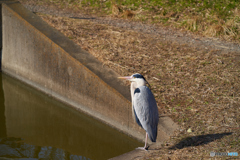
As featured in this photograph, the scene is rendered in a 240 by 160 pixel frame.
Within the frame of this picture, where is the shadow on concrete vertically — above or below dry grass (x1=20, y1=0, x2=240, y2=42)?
below

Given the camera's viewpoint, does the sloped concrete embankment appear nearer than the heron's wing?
No

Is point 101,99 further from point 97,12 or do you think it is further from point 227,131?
point 97,12

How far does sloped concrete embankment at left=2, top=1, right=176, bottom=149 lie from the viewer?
5805 millimetres

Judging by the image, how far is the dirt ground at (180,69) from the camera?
454cm

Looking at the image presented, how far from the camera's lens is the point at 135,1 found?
34.5 feet

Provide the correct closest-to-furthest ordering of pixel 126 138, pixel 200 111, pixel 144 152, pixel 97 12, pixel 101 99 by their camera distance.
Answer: pixel 144 152 < pixel 200 111 < pixel 126 138 < pixel 101 99 < pixel 97 12

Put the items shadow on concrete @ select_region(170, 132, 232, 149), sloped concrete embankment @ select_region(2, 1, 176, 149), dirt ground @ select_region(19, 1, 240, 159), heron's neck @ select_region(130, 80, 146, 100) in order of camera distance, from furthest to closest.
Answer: sloped concrete embankment @ select_region(2, 1, 176, 149) → heron's neck @ select_region(130, 80, 146, 100) → dirt ground @ select_region(19, 1, 240, 159) → shadow on concrete @ select_region(170, 132, 232, 149)

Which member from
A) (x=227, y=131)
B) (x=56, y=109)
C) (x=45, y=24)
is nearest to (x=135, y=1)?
(x=45, y=24)

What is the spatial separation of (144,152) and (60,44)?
3.85 meters

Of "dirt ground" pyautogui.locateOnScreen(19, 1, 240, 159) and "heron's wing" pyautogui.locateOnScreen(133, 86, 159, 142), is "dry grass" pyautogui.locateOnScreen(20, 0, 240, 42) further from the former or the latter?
"heron's wing" pyautogui.locateOnScreen(133, 86, 159, 142)

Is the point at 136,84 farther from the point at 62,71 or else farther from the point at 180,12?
the point at 180,12

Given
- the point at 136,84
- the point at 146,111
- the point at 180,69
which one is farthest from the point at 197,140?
the point at 180,69

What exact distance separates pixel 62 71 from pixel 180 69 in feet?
9.27

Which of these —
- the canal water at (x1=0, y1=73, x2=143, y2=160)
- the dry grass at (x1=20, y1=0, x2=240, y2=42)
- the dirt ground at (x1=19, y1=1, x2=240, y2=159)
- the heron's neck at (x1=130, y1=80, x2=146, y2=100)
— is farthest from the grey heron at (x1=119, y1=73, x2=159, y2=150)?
the dry grass at (x1=20, y1=0, x2=240, y2=42)
